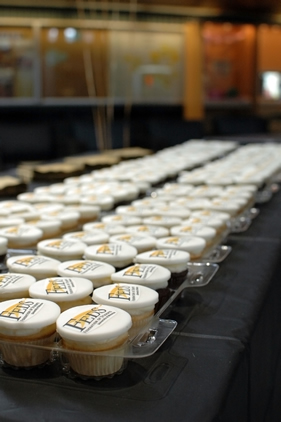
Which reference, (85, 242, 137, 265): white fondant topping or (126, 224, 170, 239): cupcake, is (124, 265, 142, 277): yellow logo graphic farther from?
(126, 224, 170, 239): cupcake

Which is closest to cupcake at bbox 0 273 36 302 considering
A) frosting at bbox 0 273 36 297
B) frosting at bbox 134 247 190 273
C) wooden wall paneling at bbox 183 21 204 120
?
frosting at bbox 0 273 36 297

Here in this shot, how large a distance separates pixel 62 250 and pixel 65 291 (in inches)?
10.8

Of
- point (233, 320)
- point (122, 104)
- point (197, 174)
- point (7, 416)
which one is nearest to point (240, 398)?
point (233, 320)

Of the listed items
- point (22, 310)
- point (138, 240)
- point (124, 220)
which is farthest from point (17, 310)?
point (124, 220)

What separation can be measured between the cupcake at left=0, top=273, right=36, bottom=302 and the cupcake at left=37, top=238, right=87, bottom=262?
0.62 ft

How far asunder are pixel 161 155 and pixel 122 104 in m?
3.81

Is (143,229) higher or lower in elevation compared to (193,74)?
lower

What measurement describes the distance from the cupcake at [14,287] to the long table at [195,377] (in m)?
0.15

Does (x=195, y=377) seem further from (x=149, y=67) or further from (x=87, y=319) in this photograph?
(x=149, y=67)

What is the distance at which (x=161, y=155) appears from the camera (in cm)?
331

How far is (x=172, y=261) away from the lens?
1026 mm

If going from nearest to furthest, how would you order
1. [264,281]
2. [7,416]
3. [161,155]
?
[7,416], [264,281], [161,155]

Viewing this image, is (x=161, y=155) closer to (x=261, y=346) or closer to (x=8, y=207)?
(x=8, y=207)

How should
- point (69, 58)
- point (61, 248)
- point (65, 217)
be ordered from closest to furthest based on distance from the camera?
point (61, 248) → point (65, 217) → point (69, 58)
